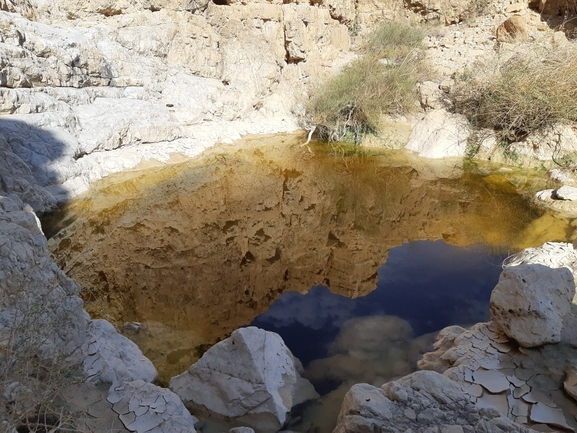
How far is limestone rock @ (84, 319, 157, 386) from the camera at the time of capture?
340 centimetres

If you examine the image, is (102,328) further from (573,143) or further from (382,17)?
(382,17)

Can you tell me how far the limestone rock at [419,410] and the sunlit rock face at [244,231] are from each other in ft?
6.82

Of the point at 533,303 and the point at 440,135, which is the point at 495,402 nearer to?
the point at 533,303

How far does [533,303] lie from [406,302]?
1876 mm

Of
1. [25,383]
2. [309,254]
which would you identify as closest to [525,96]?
[309,254]

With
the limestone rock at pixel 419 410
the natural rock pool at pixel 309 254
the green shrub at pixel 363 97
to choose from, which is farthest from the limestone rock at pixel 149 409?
the green shrub at pixel 363 97

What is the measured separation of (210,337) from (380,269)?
2767 mm

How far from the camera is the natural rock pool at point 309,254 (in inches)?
183

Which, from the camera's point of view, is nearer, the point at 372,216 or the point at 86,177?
the point at 372,216

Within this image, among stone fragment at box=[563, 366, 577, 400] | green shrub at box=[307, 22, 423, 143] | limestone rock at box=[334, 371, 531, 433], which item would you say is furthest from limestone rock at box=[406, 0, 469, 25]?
limestone rock at box=[334, 371, 531, 433]

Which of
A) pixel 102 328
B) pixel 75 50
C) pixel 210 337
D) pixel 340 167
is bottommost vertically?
pixel 340 167

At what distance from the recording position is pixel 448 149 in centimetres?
1091

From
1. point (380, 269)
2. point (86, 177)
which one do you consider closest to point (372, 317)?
point (380, 269)

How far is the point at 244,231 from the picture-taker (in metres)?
7.23
